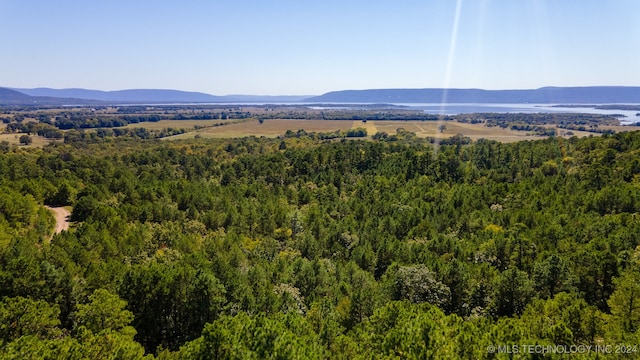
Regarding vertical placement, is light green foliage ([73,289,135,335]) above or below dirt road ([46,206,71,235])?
above

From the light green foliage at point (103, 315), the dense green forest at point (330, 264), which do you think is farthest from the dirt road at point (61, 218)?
the light green foliage at point (103, 315)

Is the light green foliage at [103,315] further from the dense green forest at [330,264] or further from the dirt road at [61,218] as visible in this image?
the dirt road at [61,218]

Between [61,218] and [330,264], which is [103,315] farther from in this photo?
[61,218]

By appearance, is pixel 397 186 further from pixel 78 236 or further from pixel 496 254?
pixel 78 236

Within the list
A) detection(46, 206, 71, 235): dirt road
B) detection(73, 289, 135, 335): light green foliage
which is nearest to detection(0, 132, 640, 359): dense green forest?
detection(73, 289, 135, 335): light green foliage

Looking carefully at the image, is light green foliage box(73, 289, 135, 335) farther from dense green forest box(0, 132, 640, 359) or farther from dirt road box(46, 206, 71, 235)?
dirt road box(46, 206, 71, 235)

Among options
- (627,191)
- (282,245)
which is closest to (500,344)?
(282,245)
